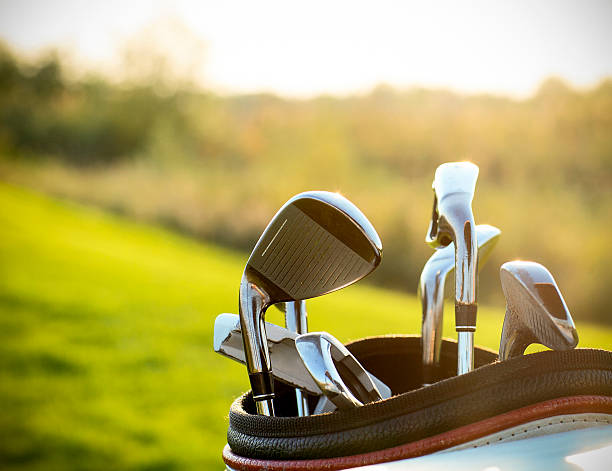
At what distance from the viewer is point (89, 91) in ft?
39.8

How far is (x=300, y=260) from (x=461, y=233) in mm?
161

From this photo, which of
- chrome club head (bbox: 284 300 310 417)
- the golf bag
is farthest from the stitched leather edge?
chrome club head (bbox: 284 300 310 417)

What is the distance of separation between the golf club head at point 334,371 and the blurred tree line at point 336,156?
20.7 feet

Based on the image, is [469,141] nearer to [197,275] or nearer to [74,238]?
[197,275]

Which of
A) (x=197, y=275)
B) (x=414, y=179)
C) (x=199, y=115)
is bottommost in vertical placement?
(x=197, y=275)

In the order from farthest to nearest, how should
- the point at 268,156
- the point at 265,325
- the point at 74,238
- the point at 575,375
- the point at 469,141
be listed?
the point at 268,156
the point at 469,141
the point at 74,238
the point at 265,325
the point at 575,375

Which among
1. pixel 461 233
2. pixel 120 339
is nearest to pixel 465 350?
pixel 461 233

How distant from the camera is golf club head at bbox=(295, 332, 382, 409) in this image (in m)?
0.50

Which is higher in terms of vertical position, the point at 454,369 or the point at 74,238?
the point at 454,369

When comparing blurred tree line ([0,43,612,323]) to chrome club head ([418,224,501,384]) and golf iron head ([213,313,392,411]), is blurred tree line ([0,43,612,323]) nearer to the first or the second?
chrome club head ([418,224,501,384])

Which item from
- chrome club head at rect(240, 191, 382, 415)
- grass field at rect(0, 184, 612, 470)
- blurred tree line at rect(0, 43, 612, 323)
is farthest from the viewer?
blurred tree line at rect(0, 43, 612, 323)

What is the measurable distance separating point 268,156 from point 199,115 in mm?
2427

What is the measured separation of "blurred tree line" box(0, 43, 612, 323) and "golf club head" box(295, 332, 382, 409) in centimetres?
631

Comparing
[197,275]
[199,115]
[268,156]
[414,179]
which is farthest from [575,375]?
[199,115]
